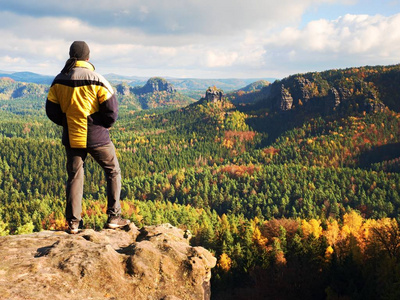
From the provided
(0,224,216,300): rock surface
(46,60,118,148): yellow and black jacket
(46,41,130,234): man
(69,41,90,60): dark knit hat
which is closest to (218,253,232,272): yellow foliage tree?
(0,224,216,300): rock surface

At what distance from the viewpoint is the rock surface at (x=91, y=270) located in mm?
5828

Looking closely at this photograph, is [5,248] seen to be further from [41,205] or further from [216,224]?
[41,205]

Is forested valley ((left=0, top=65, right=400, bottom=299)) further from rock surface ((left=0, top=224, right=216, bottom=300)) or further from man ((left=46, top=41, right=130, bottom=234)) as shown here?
man ((left=46, top=41, right=130, bottom=234))

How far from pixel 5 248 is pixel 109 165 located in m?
3.58

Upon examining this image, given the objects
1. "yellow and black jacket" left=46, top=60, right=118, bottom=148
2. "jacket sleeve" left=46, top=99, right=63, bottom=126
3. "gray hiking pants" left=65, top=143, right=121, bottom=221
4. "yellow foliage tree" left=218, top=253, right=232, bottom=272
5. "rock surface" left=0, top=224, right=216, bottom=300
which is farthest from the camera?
"yellow foliage tree" left=218, top=253, right=232, bottom=272

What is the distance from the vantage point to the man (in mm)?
7586

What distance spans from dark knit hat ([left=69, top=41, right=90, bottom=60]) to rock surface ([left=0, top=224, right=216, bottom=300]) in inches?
224

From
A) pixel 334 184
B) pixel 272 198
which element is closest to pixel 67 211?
pixel 272 198

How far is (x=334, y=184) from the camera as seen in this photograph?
141500 millimetres

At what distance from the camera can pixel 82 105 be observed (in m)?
7.68

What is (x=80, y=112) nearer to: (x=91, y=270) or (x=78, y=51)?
(x=78, y=51)

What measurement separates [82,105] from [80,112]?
22cm

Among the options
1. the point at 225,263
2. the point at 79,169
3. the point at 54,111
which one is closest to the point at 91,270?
the point at 79,169

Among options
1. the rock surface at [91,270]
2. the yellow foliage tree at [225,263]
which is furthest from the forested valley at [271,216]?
the rock surface at [91,270]
